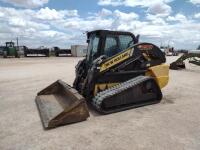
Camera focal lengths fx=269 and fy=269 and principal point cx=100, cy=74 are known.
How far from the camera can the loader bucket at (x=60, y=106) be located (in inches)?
215

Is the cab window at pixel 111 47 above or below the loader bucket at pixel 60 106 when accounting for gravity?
above

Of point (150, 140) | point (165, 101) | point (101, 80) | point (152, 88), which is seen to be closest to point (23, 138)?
point (150, 140)

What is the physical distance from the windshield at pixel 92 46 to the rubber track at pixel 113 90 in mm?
1282

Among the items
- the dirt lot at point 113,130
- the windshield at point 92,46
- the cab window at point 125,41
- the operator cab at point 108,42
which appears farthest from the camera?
the cab window at point 125,41

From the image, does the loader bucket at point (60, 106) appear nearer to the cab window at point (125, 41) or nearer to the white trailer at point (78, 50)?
the cab window at point (125, 41)

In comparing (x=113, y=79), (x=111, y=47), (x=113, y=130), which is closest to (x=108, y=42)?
(x=111, y=47)

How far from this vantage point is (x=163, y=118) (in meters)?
6.04

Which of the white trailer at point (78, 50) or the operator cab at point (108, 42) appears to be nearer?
the operator cab at point (108, 42)

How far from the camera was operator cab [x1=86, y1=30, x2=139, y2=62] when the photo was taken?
7380mm

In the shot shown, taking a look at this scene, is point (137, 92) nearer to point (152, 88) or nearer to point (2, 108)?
point (152, 88)

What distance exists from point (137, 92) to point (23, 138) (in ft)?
10.4

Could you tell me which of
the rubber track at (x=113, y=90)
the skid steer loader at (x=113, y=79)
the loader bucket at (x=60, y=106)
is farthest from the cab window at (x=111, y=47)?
the loader bucket at (x=60, y=106)

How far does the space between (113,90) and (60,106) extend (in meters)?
1.40

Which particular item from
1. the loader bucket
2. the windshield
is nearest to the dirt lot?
the loader bucket
